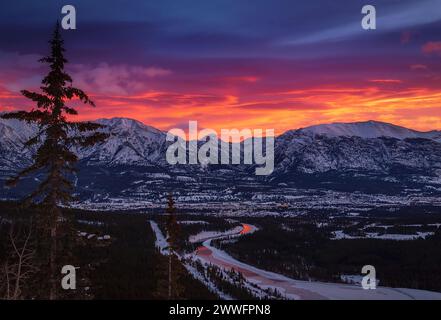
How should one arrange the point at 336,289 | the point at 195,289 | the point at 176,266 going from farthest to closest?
the point at 336,289
the point at 195,289
the point at 176,266

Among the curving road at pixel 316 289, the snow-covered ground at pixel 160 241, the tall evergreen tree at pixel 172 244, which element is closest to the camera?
the tall evergreen tree at pixel 172 244

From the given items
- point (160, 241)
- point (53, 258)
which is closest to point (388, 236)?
point (160, 241)

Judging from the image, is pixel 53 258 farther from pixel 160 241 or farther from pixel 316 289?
pixel 160 241

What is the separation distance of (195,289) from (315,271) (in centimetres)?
3843

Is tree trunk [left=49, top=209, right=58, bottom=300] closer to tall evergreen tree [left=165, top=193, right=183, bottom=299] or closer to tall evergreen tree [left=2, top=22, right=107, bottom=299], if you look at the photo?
tall evergreen tree [left=2, top=22, right=107, bottom=299]

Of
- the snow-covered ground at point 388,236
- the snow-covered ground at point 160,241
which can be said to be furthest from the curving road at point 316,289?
the snow-covered ground at point 388,236

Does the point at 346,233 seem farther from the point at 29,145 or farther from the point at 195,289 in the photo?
the point at 29,145

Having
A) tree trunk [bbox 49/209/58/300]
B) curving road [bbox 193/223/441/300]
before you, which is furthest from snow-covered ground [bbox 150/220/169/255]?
tree trunk [bbox 49/209/58/300]

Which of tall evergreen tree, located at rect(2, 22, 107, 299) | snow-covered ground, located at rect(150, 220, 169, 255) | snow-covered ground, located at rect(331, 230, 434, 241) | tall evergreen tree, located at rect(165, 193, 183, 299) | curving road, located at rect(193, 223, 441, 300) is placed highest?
tall evergreen tree, located at rect(2, 22, 107, 299)

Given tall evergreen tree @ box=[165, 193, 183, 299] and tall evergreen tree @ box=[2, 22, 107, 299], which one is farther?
tall evergreen tree @ box=[165, 193, 183, 299]

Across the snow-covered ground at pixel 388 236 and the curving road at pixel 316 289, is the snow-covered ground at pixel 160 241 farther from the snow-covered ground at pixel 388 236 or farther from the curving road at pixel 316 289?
the snow-covered ground at pixel 388 236

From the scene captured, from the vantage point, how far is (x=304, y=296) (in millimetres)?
75500
